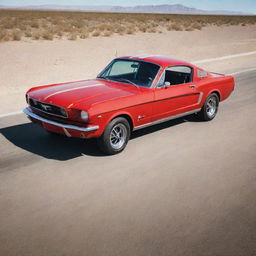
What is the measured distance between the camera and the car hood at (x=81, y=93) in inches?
192

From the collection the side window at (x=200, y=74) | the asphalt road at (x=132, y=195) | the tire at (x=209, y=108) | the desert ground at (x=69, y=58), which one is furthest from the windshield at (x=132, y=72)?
the tire at (x=209, y=108)

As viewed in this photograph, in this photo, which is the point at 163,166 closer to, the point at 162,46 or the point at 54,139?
the point at 54,139

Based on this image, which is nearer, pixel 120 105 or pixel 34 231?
pixel 34 231

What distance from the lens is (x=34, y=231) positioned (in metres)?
3.33

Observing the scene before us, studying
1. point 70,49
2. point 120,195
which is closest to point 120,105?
point 120,195

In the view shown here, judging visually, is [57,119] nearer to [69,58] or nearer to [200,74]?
[200,74]

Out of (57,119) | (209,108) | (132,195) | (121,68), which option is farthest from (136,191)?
(209,108)

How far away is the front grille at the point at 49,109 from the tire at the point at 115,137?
0.72m

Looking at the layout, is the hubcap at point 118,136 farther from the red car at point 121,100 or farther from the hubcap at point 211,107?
the hubcap at point 211,107

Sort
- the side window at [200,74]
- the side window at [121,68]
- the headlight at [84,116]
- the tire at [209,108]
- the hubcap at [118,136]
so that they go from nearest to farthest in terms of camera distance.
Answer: the headlight at [84,116], the hubcap at [118,136], the side window at [121,68], the side window at [200,74], the tire at [209,108]

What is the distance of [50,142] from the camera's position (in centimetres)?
579

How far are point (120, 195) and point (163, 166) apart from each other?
1.13 m

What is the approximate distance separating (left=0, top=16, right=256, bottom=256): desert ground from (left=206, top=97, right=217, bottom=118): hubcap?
242 mm

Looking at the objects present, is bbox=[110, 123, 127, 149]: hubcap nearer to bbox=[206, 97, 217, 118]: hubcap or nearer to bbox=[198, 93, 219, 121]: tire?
bbox=[198, 93, 219, 121]: tire
